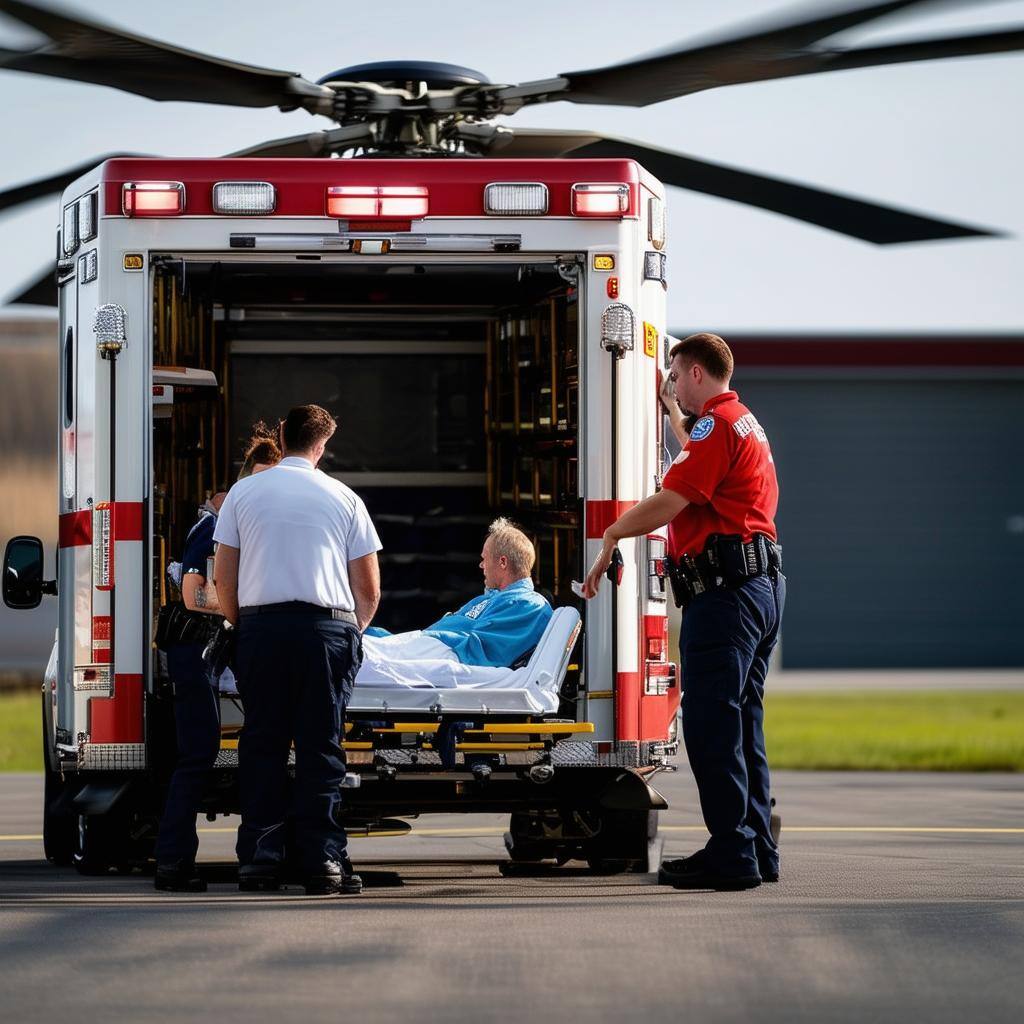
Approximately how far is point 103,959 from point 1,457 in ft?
41.7

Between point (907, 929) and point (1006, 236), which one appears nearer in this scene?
A: point (907, 929)

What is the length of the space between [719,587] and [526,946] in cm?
192

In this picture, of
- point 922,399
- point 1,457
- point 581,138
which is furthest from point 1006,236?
point 922,399

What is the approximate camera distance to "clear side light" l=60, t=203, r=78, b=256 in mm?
8227

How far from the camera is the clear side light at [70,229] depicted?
8.23 meters

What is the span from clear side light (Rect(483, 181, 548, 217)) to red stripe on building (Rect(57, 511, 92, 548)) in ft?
6.09

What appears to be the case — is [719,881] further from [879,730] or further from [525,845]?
[879,730]

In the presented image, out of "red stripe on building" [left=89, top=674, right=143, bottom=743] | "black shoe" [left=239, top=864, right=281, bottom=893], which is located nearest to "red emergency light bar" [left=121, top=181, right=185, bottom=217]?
"red stripe on building" [left=89, top=674, right=143, bottom=743]

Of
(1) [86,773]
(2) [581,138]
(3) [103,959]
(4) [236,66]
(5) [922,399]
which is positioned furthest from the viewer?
(5) [922,399]

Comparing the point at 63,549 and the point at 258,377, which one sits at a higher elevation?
the point at 258,377

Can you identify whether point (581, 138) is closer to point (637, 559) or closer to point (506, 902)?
point (637, 559)

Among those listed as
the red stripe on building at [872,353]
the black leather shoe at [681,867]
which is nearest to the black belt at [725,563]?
the black leather shoe at [681,867]

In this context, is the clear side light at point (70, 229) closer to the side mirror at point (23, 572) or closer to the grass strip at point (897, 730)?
the side mirror at point (23, 572)

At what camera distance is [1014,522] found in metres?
34.5
